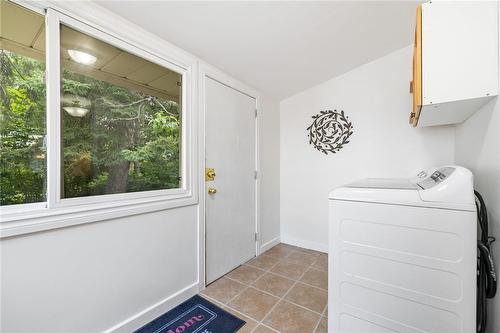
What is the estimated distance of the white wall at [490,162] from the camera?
1.13 m

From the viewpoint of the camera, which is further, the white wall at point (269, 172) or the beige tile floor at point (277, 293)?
the white wall at point (269, 172)

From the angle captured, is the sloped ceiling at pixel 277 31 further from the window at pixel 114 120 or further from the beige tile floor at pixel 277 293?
the beige tile floor at pixel 277 293

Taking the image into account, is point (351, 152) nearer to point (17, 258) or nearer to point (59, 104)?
point (59, 104)

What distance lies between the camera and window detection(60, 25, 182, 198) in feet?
4.39

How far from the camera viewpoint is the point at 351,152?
268 cm

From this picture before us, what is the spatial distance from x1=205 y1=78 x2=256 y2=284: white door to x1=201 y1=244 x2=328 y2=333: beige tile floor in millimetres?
185

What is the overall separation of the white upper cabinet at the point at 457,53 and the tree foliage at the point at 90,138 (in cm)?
179

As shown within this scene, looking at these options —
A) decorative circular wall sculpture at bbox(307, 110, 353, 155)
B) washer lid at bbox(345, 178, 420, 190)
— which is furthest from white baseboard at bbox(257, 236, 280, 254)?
washer lid at bbox(345, 178, 420, 190)

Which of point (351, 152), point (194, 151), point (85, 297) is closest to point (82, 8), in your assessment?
point (194, 151)

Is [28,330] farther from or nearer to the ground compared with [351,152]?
nearer to the ground

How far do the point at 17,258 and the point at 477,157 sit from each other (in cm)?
276

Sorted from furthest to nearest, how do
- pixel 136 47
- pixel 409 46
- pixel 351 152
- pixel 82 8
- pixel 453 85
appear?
pixel 351 152 → pixel 409 46 → pixel 136 47 → pixel 82 8 → pixel 453 85

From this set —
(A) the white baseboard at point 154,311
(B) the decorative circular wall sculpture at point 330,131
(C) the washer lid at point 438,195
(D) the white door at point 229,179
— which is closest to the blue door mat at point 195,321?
(A) the white baseboard at point 154,311

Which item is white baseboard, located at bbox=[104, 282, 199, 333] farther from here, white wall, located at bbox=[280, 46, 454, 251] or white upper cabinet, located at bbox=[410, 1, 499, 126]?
white upper cabinet, located at bbox=[410, 1, 499, 126]
